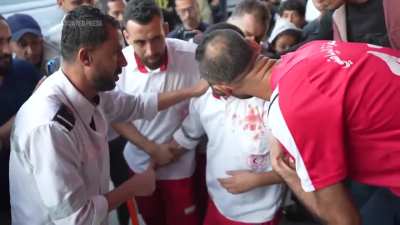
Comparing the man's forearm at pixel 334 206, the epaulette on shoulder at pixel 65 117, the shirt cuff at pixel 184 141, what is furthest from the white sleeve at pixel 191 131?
the man's forearm at pixel 334 206

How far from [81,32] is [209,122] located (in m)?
0.71

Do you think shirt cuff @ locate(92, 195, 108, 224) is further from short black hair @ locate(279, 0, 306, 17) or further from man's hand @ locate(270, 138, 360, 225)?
short black hair @ locate(279, 0, 306, 17)

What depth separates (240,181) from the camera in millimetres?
1899

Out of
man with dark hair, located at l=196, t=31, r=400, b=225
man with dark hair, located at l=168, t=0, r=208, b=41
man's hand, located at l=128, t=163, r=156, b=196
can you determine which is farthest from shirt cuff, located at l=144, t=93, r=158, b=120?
man with dark hair, located at l=168, t=0, r=208, b=41

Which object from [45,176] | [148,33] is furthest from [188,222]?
[45,176]

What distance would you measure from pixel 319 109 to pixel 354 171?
29 cm

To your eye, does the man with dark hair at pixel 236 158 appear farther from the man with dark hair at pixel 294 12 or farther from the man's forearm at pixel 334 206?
the man with dark hair at pixel 294 12

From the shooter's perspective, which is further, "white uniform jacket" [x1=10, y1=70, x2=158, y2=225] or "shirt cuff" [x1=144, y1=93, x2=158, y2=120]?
"shirt cuff" [x1=144, y1=93, x2=158, y2=120]

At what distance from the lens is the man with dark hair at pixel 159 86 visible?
A: 2.11 m

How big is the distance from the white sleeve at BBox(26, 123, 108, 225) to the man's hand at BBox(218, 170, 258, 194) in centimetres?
63

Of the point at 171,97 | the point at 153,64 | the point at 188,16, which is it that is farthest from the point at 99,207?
the point at 188,16

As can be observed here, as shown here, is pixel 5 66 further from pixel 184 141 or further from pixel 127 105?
pixel 184 141

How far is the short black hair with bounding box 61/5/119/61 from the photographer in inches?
59.5

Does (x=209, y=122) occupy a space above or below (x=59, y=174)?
below
